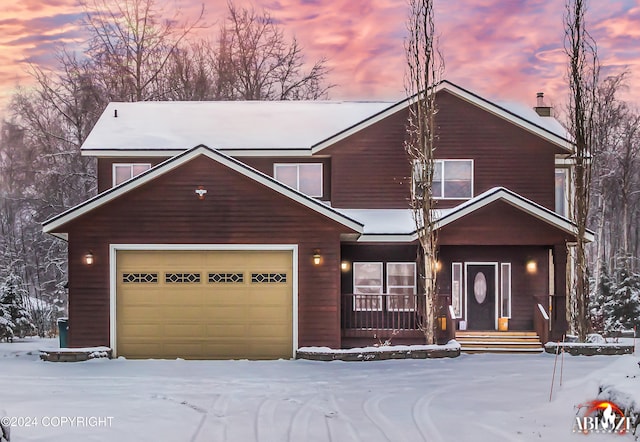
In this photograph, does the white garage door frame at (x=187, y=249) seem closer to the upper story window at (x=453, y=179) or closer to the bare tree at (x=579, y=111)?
the upper story window at (x=453, y=179)

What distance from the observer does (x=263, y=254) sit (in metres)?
17.0

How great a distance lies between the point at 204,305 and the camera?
16.9 metres

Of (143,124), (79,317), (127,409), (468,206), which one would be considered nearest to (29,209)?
(143,124)

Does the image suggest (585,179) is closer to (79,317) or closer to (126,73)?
(79,317)

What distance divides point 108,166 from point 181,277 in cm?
612

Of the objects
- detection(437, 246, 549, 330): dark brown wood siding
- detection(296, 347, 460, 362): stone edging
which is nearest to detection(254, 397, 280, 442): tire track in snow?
detection(296, 347, 460, 362): stone edging

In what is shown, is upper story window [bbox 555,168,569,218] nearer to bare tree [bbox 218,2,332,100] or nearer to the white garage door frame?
the white garage door frame

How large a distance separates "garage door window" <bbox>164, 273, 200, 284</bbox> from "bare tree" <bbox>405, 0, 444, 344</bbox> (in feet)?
19.2

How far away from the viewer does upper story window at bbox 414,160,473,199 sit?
20891mm

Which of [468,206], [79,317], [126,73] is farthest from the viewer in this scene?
[126,73]

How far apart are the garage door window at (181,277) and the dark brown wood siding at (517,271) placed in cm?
699

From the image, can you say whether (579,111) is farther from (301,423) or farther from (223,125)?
(301,423)

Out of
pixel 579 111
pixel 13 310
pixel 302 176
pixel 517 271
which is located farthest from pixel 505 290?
pixel 13 310

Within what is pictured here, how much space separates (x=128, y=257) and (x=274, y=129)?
23.9 ft
